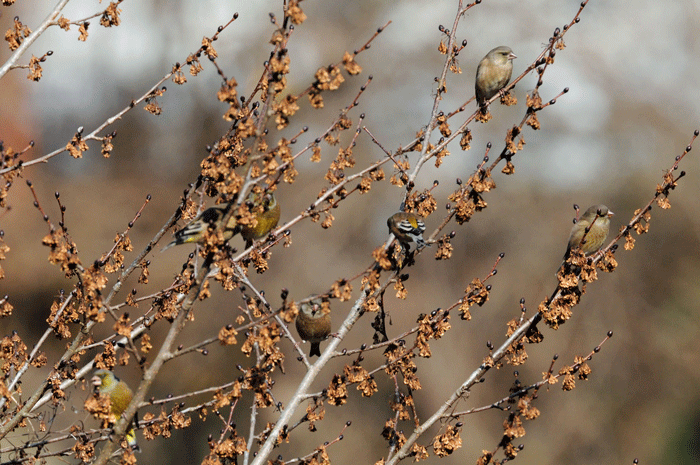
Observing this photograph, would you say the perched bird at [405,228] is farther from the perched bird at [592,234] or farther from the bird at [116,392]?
the bird at [116,392]

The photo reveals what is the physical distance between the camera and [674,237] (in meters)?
10.1

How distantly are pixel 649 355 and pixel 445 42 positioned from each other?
7.70 meters

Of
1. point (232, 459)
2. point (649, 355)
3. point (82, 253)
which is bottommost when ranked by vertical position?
point (232, 459)

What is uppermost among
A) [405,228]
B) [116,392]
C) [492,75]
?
[492,75]

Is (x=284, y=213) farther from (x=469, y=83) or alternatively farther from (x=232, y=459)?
(x=232, y=459)

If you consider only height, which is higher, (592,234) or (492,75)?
(492,75)

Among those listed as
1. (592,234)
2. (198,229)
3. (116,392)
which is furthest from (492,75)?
(116,392)

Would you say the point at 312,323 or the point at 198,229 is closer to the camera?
the point at 198,229

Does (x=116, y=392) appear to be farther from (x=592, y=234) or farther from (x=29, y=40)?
(x=592, y=234)

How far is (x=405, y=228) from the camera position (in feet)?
10.7

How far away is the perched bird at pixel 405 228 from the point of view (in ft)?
10.7

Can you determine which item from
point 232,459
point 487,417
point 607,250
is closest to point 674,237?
point 487,417

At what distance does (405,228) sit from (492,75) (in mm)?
1782

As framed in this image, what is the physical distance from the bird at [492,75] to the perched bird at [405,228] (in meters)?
1.53
